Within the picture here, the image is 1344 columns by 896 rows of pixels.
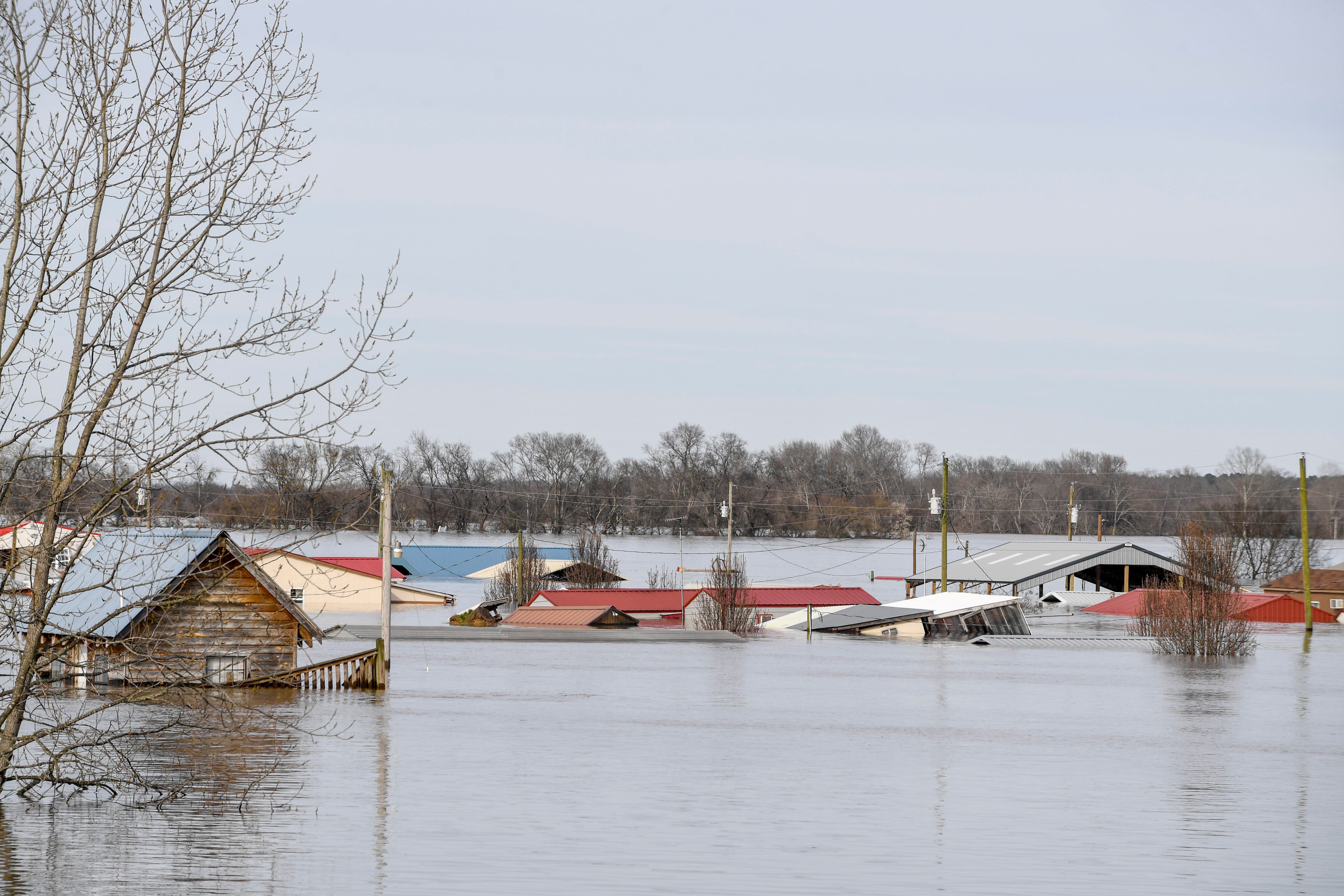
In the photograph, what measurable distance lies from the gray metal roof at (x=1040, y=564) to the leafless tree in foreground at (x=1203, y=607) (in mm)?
17776

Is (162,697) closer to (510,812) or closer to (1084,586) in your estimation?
(510,812)

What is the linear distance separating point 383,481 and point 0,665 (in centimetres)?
1197

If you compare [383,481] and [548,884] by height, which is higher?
[383,481]

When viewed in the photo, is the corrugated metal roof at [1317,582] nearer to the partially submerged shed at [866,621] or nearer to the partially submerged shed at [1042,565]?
the partially submerged shed at [1042,565]

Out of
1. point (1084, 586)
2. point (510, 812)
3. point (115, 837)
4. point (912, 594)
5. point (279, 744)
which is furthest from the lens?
point (1084, 586)

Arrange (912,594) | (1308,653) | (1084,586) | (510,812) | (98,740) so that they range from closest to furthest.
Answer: (98,740)
(510,812)
(1308,653)
(912,594)
(1084,586)

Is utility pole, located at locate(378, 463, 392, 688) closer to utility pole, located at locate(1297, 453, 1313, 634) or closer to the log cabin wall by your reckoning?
the log cabin wall

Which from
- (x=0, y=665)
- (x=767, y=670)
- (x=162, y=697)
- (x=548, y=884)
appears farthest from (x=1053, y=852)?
(x=767, y=670)

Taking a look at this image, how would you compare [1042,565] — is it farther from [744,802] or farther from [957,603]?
[744,802]

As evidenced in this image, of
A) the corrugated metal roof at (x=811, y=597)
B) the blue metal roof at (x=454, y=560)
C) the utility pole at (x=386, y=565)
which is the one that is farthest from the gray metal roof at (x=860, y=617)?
the blue metal roof at (x=454, y=560)

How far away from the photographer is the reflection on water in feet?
55.2

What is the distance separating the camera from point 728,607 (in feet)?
248

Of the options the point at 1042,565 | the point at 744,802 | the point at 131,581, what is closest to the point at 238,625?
the point at 131,581

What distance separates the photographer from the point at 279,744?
28.3 m
